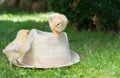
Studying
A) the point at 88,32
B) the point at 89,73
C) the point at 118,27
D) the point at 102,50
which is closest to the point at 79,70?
the point at 89,73

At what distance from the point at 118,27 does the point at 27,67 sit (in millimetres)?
3268

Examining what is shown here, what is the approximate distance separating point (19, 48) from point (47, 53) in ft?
1.30

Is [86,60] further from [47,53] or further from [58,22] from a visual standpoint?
[58,22]

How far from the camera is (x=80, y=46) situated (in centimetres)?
610

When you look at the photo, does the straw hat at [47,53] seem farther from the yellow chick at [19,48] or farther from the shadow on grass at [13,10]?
the shadow on grass at [13,10]

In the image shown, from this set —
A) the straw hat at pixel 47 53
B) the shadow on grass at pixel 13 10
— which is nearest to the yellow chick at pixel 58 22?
the straw hat at pixel 47 53

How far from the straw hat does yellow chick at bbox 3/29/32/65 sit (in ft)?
0.25

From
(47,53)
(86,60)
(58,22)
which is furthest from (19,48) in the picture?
(86,60)

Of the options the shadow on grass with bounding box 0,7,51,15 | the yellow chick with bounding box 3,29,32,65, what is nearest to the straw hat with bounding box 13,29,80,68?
the yellow chick with bounding box 3,29,32,65

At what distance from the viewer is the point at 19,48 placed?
4.84 metres

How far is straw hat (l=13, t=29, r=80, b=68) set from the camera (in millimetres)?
4840

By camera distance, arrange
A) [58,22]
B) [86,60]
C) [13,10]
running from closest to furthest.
A: [58,22], [86,60], [13,10]

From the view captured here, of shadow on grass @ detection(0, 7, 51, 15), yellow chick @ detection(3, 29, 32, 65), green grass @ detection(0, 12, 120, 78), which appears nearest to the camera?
green grass @ detection(0, 12, 120, 78)

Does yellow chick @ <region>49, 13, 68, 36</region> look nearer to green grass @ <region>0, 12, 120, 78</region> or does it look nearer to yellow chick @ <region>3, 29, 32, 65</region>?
yellow chick @ <region>3, 29, 32, 65</region>
